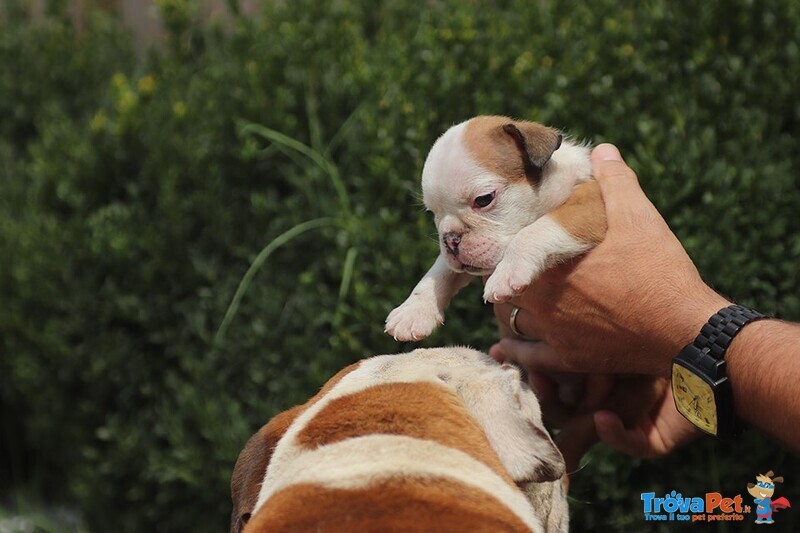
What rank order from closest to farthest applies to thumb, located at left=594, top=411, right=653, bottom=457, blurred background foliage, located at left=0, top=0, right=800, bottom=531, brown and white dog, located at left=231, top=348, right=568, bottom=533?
brown and white dog, located at left=231, top=348, right=568, bottom=533 → thumb, located at left=594, top=411, right=653, bottom=457 → blurred background foliage, located at left=0, top=0, right=800, bottom=531

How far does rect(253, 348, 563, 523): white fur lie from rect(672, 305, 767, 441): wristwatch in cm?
59

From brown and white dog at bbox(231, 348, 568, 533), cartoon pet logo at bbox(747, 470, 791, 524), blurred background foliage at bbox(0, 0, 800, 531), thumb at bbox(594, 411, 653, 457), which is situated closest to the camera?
brown and white dog at bbox(231, 348, 568, 533)

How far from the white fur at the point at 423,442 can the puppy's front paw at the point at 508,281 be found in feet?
1.32

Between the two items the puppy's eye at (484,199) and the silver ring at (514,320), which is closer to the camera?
the puppy's eye at (484,199)

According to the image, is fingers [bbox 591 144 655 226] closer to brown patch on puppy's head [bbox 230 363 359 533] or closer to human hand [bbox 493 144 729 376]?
human hand [bbox 493 144 729 376]

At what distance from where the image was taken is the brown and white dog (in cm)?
162

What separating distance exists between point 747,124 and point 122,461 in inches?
131

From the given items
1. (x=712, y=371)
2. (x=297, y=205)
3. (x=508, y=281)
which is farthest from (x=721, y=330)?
(x=297, y=205)

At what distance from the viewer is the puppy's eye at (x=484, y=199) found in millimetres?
2717

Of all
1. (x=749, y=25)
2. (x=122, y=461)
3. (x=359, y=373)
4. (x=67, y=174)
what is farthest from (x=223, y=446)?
(x=749, y=25)

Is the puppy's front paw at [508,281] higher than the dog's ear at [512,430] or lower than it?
lower

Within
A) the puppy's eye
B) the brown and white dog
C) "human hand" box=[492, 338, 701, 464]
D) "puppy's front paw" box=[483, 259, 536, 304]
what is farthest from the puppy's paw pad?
"human hand" box=[492, 338, 701, 464]

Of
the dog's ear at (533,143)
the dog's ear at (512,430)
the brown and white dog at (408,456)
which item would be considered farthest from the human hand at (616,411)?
the dog's ear at (512,430)
